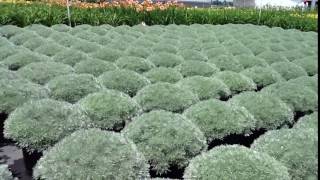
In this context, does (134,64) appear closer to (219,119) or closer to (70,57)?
(70,57)

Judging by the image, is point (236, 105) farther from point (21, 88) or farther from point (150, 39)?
point (150, 39)

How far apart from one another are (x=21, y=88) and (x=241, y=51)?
200 inches

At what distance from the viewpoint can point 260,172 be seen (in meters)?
3.38

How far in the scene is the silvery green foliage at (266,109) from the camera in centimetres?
503

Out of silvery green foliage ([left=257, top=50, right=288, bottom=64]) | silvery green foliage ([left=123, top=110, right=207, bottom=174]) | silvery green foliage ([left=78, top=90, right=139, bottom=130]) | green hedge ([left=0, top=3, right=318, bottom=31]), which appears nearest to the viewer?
silvery green foliage ([left=123, top=110, right=207, bottom=174])

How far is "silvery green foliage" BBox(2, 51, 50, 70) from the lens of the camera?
7211mm

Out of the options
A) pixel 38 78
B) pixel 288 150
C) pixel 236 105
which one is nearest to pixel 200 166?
pixel 288 150

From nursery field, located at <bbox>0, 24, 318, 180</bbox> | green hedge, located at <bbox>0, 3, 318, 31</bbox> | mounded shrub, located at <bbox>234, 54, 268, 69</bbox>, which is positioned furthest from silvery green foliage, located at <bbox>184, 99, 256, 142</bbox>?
green hedge, located at <bbox>0, 3, 318, 31</bbox>

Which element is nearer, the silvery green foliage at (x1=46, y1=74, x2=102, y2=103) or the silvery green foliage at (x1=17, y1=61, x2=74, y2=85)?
the silvery green foliage at (x1=46, y1=74, x2=102, y2=103)

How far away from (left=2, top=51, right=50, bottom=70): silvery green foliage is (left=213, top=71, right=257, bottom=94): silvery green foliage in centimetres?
305

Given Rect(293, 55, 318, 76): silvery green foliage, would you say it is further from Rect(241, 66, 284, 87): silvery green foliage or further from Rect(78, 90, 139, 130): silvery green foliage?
Rect(78, 90, 139, 130): silvery green foliage

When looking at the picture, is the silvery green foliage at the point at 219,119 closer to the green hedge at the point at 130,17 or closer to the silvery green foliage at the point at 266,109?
the silvery green foliage at the point at 266,109

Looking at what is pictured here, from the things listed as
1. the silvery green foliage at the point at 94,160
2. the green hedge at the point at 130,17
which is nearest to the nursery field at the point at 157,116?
the silvery green foliage at the point at 94,160

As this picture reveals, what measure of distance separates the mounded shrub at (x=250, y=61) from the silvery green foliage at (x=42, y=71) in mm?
3134
